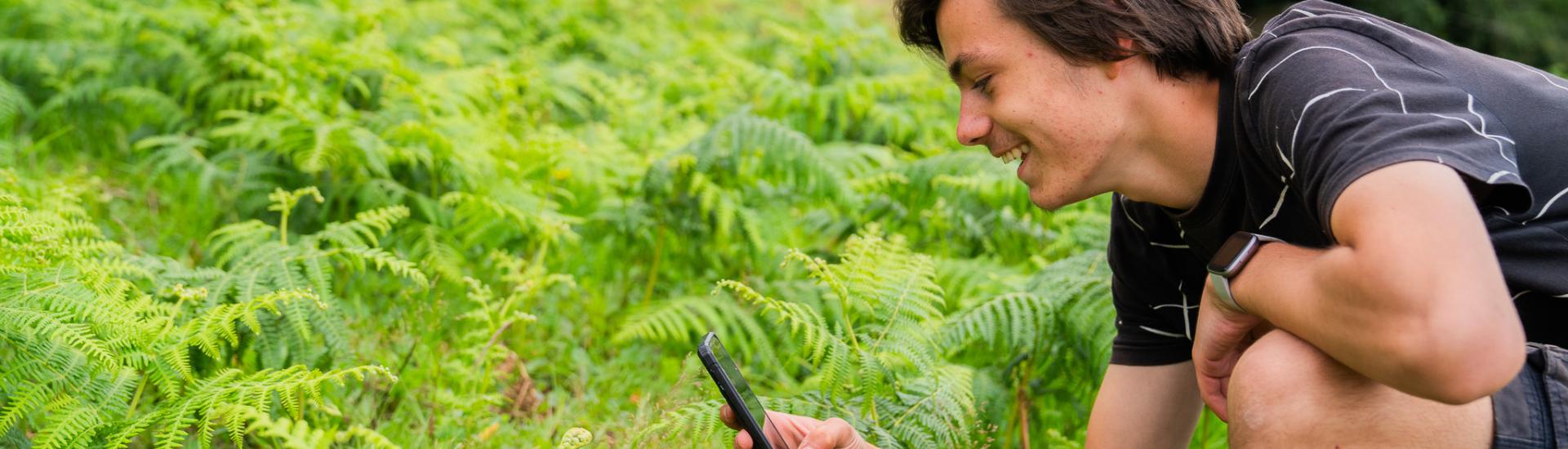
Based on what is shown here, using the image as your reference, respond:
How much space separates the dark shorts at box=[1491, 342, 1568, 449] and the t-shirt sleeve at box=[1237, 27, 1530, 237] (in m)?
0.25

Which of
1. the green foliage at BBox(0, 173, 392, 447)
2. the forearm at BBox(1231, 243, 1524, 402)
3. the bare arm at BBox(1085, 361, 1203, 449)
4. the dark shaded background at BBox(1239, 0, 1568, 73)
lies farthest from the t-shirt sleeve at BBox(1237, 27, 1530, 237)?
the dark shaded background at BBox(1239, 0, 1568, 73)

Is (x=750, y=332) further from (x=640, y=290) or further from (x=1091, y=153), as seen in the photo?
(x=1091, y=153)

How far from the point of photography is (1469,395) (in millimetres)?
1558

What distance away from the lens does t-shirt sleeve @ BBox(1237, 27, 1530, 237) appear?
1.60m

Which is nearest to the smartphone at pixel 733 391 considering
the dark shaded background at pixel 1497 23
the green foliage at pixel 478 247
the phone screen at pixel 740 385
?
the phone screen at pixel 740 385

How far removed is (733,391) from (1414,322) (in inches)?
41.8

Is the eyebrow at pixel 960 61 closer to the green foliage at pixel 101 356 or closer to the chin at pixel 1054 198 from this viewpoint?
the chin at pixel 1054 198

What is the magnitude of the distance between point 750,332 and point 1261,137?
181 centimetres

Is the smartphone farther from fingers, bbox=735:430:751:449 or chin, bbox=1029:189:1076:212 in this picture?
chin, bbox=1029:189:1076:212

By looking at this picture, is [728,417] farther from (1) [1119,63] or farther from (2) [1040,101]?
(1) [1119,63]

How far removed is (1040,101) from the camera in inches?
83.8

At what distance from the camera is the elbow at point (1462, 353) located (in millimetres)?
1516

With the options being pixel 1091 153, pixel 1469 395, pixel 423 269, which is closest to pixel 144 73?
pixel 423 269

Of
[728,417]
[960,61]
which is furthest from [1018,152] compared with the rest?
[728,417]
